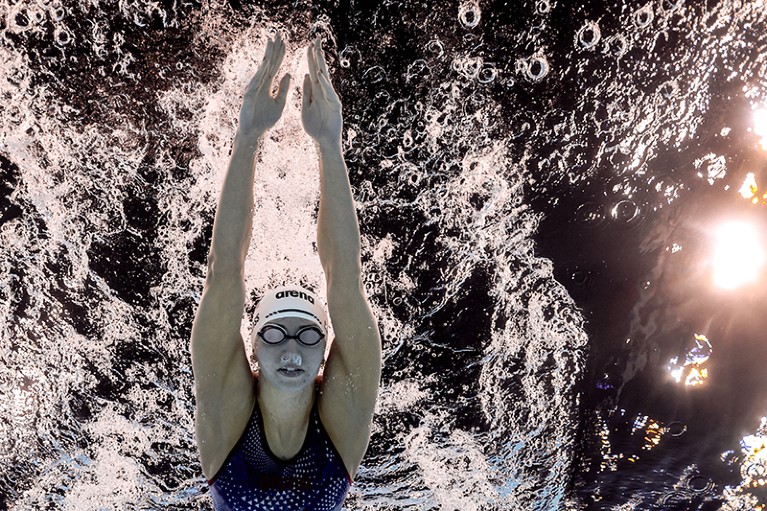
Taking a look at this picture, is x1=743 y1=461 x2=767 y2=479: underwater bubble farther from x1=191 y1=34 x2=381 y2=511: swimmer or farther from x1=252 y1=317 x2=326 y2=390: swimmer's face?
x1=252 y1=317 x2=326 y2=390: swimmer's face

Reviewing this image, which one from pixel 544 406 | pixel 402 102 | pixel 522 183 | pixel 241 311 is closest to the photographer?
pixel 241 311

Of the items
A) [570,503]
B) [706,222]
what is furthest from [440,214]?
[570,503]

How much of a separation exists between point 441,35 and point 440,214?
1605 mm

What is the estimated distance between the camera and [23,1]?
5328mm

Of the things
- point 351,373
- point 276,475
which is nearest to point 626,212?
point 351,373

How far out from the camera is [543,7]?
18.1ft

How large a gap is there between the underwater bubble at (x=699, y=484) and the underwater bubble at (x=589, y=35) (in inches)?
252

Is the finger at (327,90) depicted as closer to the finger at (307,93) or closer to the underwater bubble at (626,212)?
the finger at (307,93)

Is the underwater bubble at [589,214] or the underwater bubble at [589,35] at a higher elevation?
the underwater bubble at [589,35]

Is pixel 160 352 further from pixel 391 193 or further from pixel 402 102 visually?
pixel 402 102

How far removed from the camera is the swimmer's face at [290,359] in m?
3.92

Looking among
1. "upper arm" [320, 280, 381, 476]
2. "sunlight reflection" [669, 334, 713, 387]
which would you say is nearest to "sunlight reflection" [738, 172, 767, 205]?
"sunlight reflection" [669, 334, 713, 387]

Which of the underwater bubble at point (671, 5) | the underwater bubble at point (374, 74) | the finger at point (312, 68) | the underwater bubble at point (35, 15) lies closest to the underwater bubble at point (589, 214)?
the underwater bubble at point (671, 5)

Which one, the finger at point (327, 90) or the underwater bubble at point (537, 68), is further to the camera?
the underwater bubble at point (537, 68)
